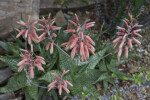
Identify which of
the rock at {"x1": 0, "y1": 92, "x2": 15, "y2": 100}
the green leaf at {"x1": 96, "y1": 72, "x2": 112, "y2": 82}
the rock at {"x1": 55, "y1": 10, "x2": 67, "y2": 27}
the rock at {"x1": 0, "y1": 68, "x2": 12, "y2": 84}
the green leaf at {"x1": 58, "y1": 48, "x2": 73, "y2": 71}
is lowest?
the rock at {"x1": 0, "y1": 92, "x2": 15, "y2": 100}

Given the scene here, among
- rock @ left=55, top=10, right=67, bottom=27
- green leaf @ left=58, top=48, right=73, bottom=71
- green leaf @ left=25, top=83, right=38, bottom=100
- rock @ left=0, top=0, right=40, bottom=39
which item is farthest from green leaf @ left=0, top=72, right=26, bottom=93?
rock @ left=55, top=10, right=67, bottom=27

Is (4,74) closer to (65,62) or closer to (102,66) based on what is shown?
(65,62)

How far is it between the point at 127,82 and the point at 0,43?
1.69m

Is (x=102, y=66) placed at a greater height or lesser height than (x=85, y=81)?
greater

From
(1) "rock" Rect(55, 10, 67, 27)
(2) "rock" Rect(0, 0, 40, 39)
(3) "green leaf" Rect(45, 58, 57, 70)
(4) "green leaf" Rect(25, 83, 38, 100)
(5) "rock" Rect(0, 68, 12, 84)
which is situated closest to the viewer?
(4) "green leaf" Rect(25, 83, 38, 100)

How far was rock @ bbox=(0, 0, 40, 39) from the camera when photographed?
214cm

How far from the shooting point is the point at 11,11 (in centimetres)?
219

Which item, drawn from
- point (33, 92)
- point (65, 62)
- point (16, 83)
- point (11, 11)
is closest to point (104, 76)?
point (65, 62)

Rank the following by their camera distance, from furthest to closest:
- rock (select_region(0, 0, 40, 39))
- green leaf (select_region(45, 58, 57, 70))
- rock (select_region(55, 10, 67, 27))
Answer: rock (select_region(55, 10, 67, 27)), rock (select_region(0, 0, 40, 39)), green leaf (select_region(45, 58, 57, 70))

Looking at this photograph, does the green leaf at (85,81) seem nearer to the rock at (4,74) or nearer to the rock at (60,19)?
the rock at (4,74)

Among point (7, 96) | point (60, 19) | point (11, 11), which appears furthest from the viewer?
point (60, 19)

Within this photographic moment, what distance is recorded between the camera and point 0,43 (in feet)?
6.34

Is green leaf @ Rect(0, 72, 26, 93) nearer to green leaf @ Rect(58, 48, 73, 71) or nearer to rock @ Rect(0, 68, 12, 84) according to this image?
rock @ Rect(0, 68, 12, 84)

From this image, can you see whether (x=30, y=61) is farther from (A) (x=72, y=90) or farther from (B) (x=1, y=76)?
(B) (x=1, y=76)
